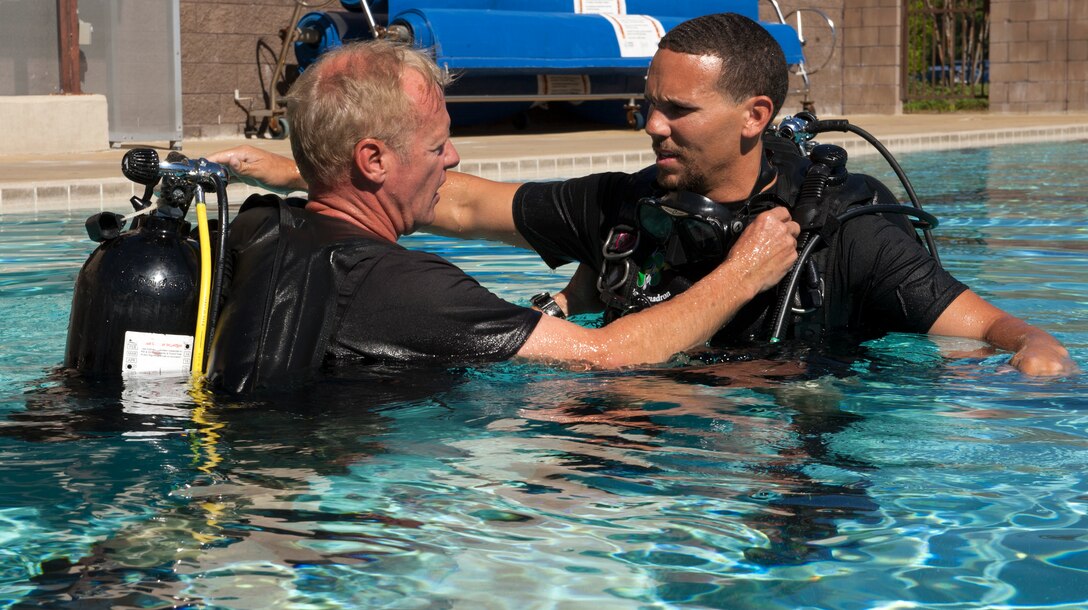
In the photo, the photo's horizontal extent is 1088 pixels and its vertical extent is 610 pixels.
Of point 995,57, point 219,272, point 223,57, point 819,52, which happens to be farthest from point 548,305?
point 995,57

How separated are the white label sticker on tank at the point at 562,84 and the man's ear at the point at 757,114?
1076 centimetres

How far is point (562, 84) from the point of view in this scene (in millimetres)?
14727

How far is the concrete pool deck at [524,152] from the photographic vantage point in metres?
8.30

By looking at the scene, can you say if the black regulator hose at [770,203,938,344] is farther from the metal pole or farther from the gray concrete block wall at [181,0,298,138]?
the gray concrete block wall at [181,0,298,138]

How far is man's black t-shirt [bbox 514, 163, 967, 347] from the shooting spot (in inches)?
148

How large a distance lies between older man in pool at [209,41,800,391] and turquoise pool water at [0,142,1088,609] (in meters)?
0.14

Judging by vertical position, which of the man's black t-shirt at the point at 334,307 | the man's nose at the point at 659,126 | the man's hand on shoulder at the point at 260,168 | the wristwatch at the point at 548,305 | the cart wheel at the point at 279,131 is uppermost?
the cart wheel at the point at 279,131

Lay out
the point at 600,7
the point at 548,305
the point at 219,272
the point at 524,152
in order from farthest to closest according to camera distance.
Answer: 1. the point at 600,7
2. the point at 524,152
3. the point at 548,305
4. the point at 219,272

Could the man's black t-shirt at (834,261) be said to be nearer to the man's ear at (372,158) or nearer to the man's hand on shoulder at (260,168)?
the man's hand on shoulder at (260,168)

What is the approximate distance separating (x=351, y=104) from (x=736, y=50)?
1143 millimetres

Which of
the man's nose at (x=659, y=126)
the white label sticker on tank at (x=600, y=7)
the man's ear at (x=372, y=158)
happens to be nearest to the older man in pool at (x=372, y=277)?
the man's ear at (x=372, y=158)

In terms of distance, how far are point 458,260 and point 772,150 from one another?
328 centimetres

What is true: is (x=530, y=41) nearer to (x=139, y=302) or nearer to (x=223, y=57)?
(x=223, y=57)

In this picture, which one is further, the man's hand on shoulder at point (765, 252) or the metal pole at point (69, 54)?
the metal pole at point (69, 54)
